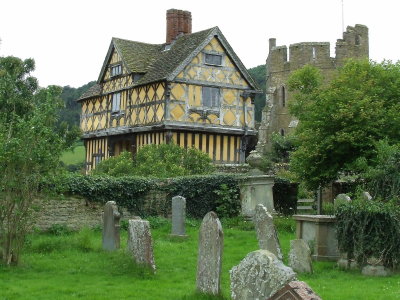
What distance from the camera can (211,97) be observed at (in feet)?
98.0

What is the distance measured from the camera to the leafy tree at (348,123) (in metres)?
17.5

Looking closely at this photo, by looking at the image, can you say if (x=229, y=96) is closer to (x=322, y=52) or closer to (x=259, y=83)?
(x=322, y=52)

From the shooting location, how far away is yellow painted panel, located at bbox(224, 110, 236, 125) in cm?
3023

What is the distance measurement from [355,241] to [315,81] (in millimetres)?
16693

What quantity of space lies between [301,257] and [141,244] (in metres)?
2.99

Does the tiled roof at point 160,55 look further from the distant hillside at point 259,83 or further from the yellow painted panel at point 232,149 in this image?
the distant hillside at point 259,83

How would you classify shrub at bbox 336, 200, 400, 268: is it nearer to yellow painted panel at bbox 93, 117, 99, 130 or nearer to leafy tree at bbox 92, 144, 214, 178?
leafy tree at bbox 92, 144, 214, 178

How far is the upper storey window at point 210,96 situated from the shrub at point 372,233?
17.8 meters

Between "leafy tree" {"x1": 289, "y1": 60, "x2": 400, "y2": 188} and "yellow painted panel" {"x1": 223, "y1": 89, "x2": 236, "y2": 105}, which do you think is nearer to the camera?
"leafy tree" {"x1": 289, "y1": 60, "x2": 400, "y2": 188}

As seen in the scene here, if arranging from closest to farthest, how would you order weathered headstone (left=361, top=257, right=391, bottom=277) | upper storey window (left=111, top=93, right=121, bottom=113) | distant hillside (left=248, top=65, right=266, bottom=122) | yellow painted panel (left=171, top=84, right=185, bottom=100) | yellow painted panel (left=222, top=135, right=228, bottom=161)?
weathered headstone (left=361, top=257, right=391, bottom=277), yellow painted panel (left=171, top=84, right=185, bottom=100), yellow painted panel (left=222, top=135, right=228, bottom=161), upper storey window (left=111, top=93, right=121, bottom=113), distant hillside (left=248, top=65, right=266, bottom=122)

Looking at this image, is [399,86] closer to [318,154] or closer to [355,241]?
[318,154]

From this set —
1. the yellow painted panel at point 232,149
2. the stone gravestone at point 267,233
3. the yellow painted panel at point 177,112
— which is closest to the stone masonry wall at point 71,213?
the stone gravestone at point 267,233

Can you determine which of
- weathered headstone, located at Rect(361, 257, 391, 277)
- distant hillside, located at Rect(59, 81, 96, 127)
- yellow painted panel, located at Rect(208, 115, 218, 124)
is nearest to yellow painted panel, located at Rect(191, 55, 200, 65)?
yellow painted panel, located at Rect(208, 115, 218, 124)

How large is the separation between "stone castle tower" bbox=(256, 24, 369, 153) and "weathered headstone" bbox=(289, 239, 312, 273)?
102 ft
